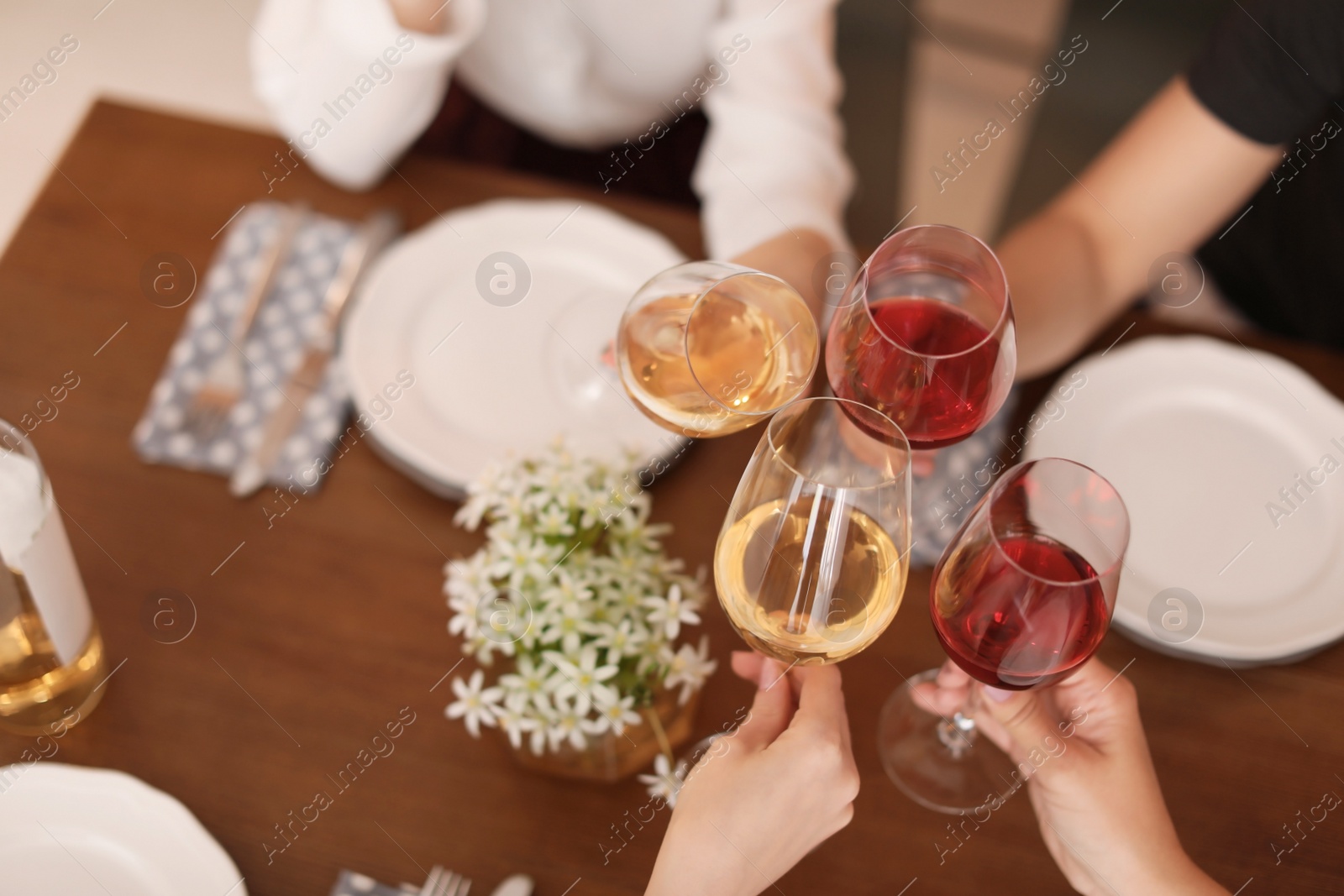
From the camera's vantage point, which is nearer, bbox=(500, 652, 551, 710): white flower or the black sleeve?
bbox=(500, 652, 551, 710): white flower

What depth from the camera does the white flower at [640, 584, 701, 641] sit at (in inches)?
30.7

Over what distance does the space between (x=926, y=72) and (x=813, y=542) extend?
96.0 inches

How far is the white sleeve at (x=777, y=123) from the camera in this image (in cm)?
126

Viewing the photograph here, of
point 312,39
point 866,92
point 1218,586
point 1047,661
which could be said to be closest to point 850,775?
point 1047,661

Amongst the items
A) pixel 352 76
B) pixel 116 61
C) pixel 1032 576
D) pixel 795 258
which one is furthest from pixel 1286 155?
pixel 116 61

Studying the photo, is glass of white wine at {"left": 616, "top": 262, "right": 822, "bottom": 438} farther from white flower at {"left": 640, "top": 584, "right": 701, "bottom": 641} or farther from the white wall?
the white wall

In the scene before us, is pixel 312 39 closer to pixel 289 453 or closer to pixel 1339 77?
pixel 289 453

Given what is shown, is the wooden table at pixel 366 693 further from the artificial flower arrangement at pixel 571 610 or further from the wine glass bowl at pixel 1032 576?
the wine glass bowl at pixel 1032 576

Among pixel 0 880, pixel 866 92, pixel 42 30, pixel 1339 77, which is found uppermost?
pixel 1339 77

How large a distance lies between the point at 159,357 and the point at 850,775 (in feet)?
2.56

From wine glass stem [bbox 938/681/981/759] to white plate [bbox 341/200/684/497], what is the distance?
0.35 m

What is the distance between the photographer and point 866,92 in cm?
214

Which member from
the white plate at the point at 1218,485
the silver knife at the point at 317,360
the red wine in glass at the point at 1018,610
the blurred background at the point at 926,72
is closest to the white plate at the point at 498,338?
the silver knife at the point at 317,360

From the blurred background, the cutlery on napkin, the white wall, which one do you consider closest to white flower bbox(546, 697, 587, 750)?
the cutlery on napkin
